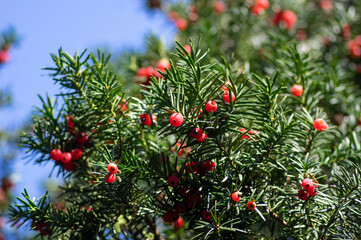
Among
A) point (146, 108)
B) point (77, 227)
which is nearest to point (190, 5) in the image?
point (146, 108)

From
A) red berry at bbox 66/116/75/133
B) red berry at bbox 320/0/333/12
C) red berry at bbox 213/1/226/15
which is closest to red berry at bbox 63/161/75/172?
red berry at bbox 66/116/75/133

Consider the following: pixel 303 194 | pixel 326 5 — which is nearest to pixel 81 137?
pixel 303 194

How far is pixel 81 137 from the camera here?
118cm

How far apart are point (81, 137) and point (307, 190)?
74 cm

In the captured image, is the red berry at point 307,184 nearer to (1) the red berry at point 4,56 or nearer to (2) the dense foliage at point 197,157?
(2) the dense foliage at point 197,157

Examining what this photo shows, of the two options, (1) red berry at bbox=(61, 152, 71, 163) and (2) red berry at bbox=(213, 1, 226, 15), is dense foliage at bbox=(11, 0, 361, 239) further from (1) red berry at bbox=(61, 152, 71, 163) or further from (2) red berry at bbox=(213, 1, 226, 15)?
(2) red berry at bbox=(213, 1, 226, 15)

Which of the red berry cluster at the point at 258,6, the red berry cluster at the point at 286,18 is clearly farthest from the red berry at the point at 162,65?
the red berry cluster at the point at 286,18

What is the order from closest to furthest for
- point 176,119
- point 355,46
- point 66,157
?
point 176,119
point 66,157
point 355,46

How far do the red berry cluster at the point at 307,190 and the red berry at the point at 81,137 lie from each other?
721mm

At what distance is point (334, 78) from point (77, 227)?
1305mm

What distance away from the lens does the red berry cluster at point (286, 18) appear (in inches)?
97.3

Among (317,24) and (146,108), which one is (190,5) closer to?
(317,24)

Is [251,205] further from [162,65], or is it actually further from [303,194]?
[162,65]

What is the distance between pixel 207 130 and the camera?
3.16 ft
